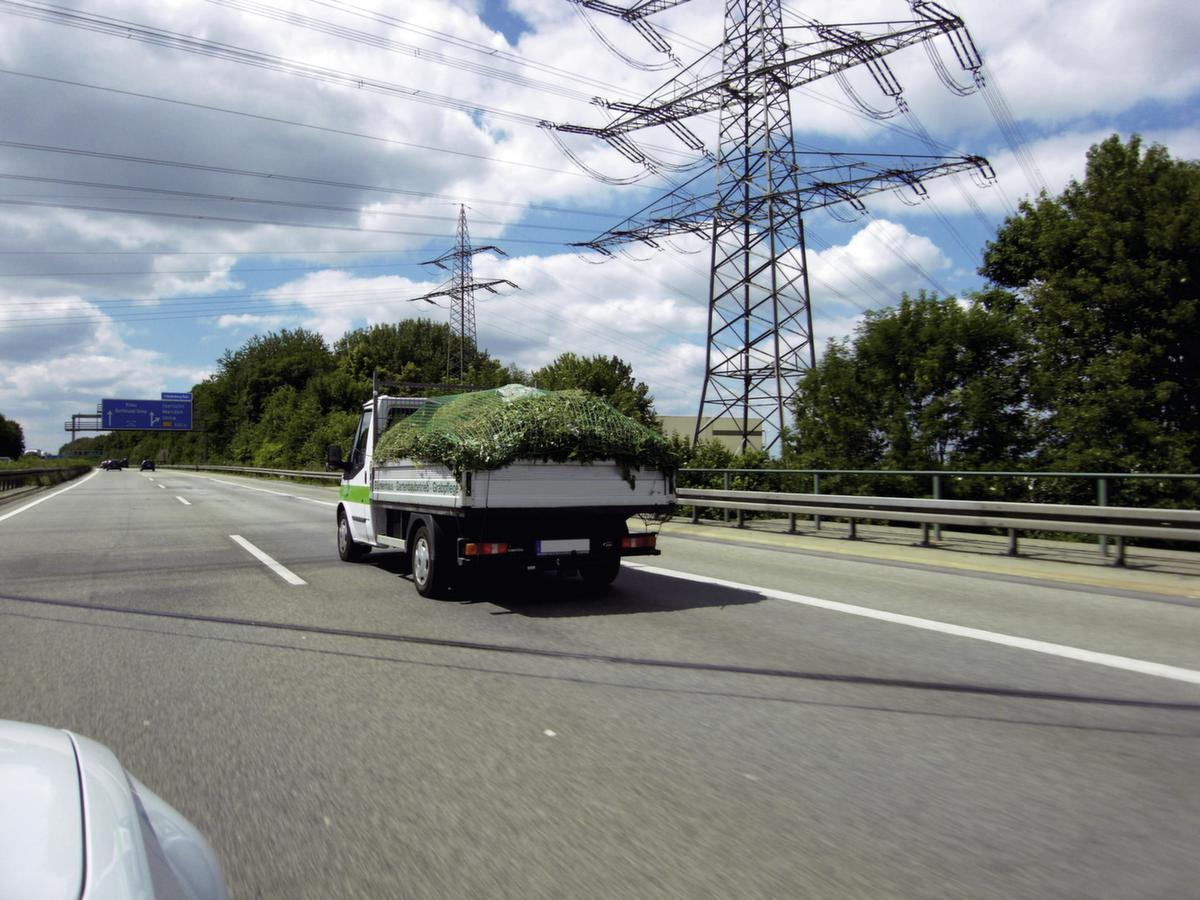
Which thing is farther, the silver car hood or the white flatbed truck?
the white flatbed truck

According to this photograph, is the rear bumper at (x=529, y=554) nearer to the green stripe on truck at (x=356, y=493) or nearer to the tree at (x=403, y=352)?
the green stripe on truck at (x=356, y=493)

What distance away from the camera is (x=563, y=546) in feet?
27.2

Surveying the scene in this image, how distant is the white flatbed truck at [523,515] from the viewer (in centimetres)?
796

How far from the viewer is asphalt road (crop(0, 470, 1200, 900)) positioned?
A: 2.96m

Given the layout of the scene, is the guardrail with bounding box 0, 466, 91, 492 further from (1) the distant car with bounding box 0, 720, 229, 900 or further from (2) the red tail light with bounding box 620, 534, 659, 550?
(1) the distant car with bounding box 0, 720, 229, 900

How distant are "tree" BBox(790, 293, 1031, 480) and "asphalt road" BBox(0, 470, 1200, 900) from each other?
7.68 m

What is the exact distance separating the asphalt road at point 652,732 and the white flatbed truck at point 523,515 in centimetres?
46

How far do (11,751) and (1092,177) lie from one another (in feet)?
69.7

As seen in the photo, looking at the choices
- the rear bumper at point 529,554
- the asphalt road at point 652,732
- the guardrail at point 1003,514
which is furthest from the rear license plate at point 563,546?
the guardrail at point 1003,514

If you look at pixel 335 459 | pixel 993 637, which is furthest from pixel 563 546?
pixel 335 459

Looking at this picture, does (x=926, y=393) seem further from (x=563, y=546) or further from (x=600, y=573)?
(x=563, y=546)

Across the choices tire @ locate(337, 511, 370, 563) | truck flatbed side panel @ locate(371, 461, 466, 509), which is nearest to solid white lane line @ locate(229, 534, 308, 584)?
tire @ locate(337, 511, 370, 563)

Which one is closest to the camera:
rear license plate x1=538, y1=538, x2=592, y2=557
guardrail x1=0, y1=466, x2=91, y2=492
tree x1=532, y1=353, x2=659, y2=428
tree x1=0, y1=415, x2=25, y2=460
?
rear license plate x1=538, y1=538, x2=592, y2=557

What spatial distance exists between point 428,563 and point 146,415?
87.9 meters
